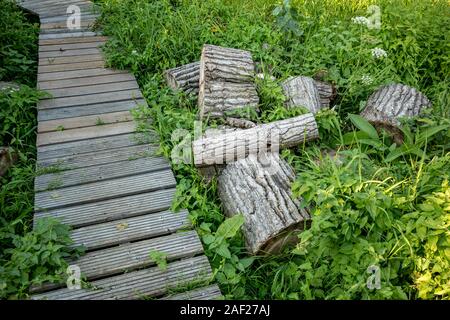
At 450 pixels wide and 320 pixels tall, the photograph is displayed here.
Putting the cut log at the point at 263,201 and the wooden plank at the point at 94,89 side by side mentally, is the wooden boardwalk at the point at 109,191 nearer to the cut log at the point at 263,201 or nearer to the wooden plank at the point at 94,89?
the wooden plank at the point at 94,89

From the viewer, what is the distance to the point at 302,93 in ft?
13.5

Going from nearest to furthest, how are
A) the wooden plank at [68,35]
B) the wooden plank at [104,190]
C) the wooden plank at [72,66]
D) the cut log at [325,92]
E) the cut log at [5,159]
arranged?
the wooden plank at [104,190], the cut log at [5,159], the cut log at [325,92], the wooden plank at [72,66], the wooden plank at [68,35]

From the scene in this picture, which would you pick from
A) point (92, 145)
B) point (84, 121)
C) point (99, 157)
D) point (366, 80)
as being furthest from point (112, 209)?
point (366, 80)

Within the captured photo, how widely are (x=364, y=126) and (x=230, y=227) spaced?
5.48 feet

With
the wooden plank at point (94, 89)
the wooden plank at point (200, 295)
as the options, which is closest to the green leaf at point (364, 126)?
the wooden plank at point (200, 295)

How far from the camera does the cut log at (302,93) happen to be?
4039mm

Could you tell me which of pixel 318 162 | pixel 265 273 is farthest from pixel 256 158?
pixel 265 273

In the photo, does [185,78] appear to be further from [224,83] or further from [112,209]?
[112,209]

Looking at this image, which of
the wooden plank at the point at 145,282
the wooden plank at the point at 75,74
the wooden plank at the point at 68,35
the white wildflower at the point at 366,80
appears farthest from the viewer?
the wooden plank at the point at 68,35

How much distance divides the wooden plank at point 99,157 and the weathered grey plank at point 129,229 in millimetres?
743

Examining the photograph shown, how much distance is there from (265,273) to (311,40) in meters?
3.15

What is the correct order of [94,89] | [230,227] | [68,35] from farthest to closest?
[68,35], [94,89], [230,227]

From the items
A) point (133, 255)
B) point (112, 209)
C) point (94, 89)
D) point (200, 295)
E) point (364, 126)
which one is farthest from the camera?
point (94, 89)

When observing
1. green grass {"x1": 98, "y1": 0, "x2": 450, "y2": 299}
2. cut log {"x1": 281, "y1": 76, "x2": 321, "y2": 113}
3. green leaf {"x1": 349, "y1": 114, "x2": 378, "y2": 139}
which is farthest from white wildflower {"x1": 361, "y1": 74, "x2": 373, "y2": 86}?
green leaf {"x1": 349, "y1": 114, "x2": 378, "y2": 139}
